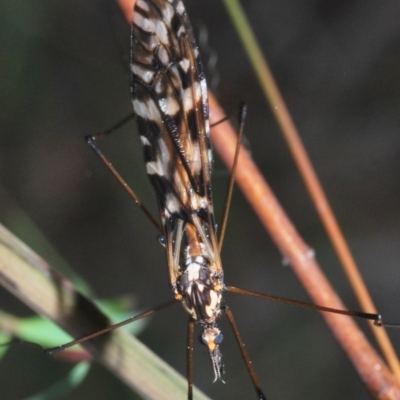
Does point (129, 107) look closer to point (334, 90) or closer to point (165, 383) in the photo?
point (334, 90)

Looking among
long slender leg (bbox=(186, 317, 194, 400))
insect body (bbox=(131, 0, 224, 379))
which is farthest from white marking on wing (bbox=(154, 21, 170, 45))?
long slender leg (bbox=(186, 317, 194, 400))

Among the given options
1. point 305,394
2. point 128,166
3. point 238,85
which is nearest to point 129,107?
point 128,166

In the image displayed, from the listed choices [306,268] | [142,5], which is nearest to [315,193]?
[306,268]

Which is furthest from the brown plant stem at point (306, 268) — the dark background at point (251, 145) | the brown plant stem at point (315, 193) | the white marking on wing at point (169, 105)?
the dark background at point (251, 145)

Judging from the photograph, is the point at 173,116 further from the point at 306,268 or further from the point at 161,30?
the point at 306,268

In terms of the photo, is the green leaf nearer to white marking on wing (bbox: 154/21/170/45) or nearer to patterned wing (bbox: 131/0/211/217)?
patterned wing (bbox: 131/0/211/217)

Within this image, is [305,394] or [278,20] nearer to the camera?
[305,394]

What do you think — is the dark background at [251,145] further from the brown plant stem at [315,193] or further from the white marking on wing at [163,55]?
the white marking on wing at [163,55]
